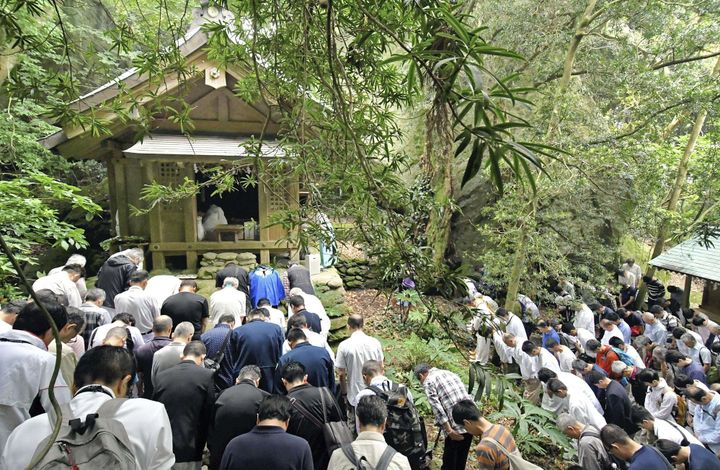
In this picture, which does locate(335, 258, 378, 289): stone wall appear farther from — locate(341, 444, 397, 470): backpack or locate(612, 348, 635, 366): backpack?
locate(341, 444, 397, 470): backpack

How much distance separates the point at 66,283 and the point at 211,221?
15.5ft

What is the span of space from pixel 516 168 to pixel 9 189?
16.5 feet

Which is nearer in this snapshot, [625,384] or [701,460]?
[701,460]

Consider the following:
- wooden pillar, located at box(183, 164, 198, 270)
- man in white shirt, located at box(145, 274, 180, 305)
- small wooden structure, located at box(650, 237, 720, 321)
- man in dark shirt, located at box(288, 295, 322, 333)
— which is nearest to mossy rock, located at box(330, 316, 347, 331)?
man in dark shirt, located at box(288, 295, 322, 333)

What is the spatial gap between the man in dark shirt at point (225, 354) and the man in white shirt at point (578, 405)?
3.99 m

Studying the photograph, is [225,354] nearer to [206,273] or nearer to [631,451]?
[631,451]

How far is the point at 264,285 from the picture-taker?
705 cm

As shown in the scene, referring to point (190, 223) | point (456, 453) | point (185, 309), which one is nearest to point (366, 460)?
point (456, 453)

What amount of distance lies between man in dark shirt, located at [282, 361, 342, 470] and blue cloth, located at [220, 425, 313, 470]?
1.77 ft

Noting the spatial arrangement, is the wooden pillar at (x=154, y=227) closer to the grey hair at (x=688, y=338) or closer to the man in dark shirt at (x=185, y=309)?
the man in dark shirt at (x=185, y=309)

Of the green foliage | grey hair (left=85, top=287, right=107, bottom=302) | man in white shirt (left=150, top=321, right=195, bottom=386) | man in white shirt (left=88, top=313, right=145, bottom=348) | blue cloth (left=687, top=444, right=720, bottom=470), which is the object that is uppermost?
grey hair (left=85, top=287, right=107, bottom=302)

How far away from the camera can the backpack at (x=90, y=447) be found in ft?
6.21

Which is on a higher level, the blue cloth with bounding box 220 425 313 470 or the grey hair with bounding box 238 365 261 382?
the grey hair with bounding box 238 365 261 382

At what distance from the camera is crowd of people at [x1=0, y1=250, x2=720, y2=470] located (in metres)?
2.38
